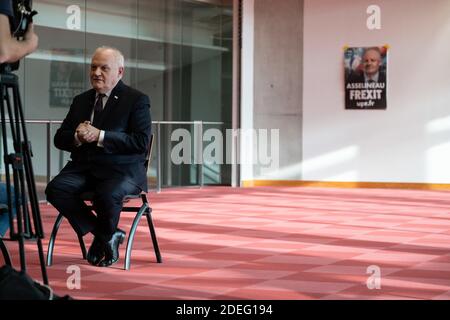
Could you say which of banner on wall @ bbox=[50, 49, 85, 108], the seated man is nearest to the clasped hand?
the seated man

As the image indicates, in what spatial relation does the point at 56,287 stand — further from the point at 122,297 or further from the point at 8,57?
the point at 8,57

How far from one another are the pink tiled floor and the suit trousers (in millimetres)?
243

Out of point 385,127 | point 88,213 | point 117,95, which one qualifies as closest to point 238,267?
point 88,213

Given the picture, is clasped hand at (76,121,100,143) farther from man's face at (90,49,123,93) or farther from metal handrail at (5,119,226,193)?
metal handrail at (5,119,226,193)

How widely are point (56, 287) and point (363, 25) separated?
30.9 feet

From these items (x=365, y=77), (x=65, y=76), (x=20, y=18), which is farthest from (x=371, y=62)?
(x=20, y=18)

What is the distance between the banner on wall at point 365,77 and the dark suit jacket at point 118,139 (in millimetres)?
8149

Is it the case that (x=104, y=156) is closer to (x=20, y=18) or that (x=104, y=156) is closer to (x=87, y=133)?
(x=87, y=133)

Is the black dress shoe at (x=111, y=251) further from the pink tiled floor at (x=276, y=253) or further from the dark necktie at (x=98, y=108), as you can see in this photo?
the dark necktie at (x=98, y=108)

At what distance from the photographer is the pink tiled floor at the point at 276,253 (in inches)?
167

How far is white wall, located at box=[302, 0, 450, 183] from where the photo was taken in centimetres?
1246

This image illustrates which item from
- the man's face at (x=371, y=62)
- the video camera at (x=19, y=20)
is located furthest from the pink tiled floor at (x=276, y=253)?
the man's face at (x=371, y=62)

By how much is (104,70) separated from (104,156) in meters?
0.51

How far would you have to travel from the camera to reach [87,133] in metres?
4.84
